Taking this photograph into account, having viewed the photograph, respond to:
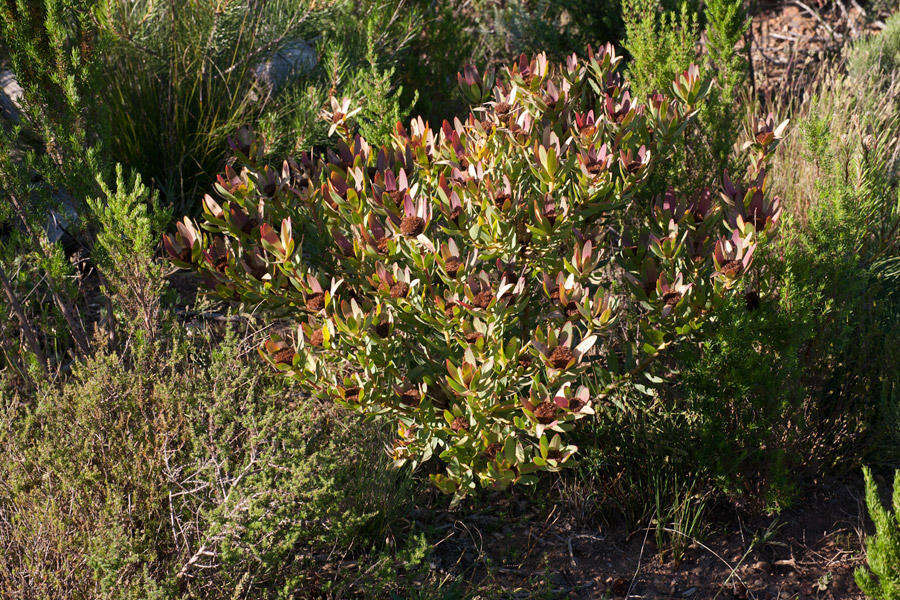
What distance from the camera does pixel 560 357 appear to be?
1784 millimetres

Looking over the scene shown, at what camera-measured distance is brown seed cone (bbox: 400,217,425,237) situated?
1909 mm

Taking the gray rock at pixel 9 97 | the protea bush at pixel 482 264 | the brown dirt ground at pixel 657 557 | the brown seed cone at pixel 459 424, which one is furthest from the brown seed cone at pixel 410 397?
the gray rock at pixel 9 97

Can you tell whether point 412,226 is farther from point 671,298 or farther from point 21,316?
point 21,316

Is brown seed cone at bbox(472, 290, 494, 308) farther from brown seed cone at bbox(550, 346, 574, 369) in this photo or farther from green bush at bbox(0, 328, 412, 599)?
green bush at bbox(0, 328, 412, 599)

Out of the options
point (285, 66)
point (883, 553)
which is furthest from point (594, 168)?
point (285, 66)

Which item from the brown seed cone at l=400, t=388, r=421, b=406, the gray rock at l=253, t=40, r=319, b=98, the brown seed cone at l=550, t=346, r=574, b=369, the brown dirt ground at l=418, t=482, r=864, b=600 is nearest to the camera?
the brown seed cone at l=550, t=346, r=574, b=369

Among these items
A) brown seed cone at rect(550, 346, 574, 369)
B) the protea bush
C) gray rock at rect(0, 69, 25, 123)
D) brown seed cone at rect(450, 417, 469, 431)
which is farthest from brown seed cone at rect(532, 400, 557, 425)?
gray rock at rect(0, 69, 25, 123)

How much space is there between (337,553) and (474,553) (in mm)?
478

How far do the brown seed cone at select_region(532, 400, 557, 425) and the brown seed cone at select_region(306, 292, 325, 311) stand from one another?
652mm

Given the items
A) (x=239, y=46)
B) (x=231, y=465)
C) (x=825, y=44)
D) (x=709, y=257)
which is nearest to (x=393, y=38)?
(x=239, y=46)

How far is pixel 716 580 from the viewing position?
2203 mm

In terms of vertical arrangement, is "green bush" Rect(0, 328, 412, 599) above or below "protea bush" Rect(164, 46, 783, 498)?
below

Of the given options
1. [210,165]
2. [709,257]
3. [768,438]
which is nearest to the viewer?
[709,257]

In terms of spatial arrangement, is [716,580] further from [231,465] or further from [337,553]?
[231,465]
